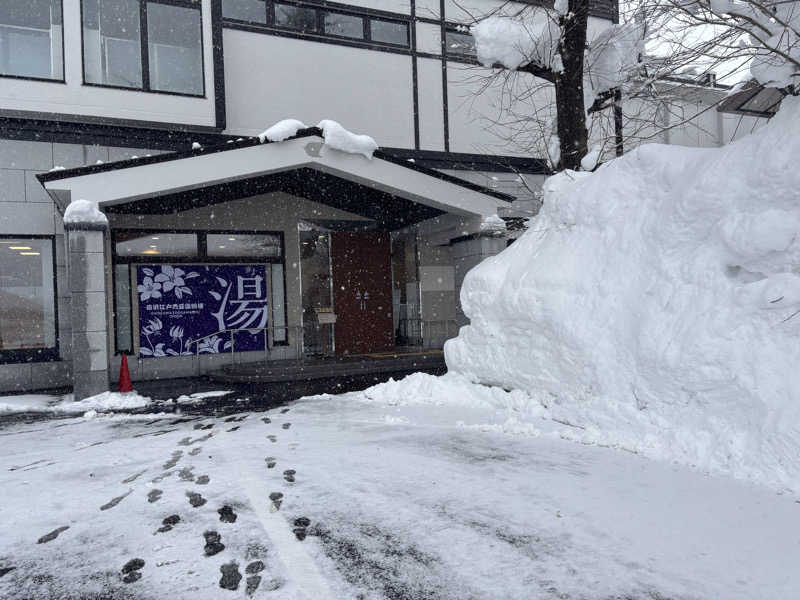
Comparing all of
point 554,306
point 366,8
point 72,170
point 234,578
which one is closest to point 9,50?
point 72,170

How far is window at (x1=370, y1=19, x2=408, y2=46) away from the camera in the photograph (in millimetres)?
14938

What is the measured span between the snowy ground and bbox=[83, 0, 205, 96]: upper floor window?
887 centimetres

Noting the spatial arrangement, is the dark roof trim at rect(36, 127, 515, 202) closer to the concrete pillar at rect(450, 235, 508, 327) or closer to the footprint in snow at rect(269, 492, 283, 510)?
the concrete pillar at rect(450, 235, 508, 327)

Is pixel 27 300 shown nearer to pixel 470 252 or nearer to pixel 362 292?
pixel 362 292

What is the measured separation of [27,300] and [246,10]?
7.90 metres

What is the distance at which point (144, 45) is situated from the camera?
39.6 feet

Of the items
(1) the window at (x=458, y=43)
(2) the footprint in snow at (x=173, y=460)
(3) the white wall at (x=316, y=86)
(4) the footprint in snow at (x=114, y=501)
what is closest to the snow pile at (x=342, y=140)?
(3) the white wall at (x=316, y=86)

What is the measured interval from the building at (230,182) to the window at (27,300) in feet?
0.11

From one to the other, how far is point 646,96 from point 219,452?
921cm

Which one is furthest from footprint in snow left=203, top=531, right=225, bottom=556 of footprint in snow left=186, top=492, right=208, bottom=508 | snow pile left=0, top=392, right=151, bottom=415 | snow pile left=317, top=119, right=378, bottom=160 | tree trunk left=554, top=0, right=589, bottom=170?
snow pile left=317, top=119, right=378, bottom=160

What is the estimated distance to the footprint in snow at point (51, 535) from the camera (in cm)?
365

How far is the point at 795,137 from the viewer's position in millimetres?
4934

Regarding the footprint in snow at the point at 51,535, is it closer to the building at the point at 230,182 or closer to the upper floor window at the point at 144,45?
the building at the point at 230,182

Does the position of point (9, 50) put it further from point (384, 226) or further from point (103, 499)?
point (103, 499)
